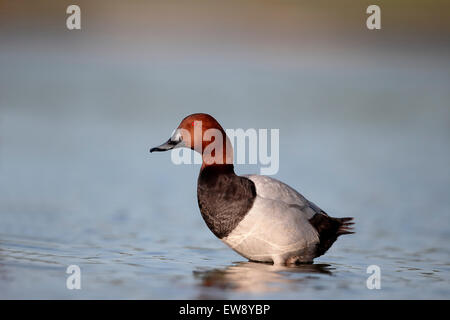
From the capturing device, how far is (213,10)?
18859mm

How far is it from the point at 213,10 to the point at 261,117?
6.44 m

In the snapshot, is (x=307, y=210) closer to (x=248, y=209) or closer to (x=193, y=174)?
(x=248, y=209)

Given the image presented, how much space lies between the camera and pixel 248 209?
19.6 feet

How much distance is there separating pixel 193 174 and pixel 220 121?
2.20 metres

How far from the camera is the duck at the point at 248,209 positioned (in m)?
5.96

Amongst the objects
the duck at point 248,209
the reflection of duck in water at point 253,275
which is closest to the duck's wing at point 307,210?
the duck at point 248,209

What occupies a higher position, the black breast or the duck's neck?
the duck's neck

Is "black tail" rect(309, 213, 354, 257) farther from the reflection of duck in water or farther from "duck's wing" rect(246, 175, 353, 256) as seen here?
the reflection of duck in water

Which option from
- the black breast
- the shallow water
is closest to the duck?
the black breast

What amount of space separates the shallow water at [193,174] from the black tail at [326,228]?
179 mm

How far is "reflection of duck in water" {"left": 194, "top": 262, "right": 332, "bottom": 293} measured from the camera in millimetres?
5430

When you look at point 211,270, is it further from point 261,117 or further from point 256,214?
point 261,117

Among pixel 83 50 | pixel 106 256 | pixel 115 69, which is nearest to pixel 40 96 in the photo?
pixel 115 69

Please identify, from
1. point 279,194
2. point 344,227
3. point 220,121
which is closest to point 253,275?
point 279,194
